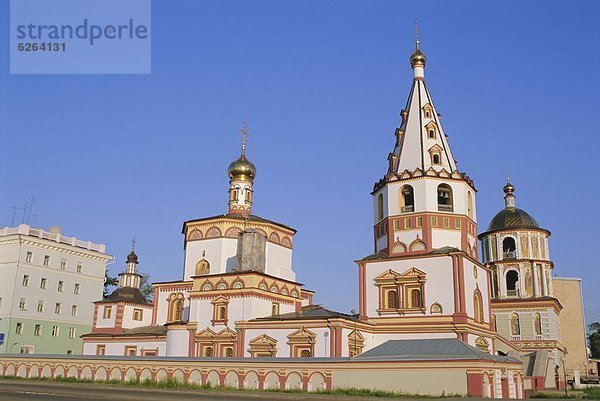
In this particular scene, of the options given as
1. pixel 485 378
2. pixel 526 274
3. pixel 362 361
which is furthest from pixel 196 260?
pixel 526 274

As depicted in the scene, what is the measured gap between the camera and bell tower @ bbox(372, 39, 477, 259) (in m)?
27.1

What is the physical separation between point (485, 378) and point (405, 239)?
32.9 feet

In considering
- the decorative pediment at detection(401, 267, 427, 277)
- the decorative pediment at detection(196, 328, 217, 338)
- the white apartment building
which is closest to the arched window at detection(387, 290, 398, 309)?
the decorative pediment at detection(401, 267, 427, 277)

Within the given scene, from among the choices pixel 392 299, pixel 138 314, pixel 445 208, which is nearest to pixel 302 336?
pixel 392 299

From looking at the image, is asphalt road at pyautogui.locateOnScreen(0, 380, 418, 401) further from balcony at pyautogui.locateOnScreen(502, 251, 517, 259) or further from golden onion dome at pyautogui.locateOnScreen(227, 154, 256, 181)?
balcony at pyautogui.locateOnScreen(502, 251, 517, 259)

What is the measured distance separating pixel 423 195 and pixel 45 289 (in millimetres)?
29454

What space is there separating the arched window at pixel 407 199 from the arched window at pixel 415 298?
3.87 m

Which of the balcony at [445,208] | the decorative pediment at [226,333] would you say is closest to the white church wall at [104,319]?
the decorative pediment at [226,333]

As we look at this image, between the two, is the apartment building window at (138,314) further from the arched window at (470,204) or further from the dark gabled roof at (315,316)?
the arched window at (470,204)

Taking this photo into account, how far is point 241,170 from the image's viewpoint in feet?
118

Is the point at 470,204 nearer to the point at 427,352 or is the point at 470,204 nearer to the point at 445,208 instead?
the point at 445,208

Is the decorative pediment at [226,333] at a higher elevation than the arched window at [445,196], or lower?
lower

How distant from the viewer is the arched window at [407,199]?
27766mm

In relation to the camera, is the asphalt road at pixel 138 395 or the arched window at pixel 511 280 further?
the arched window at pixel 511 280
